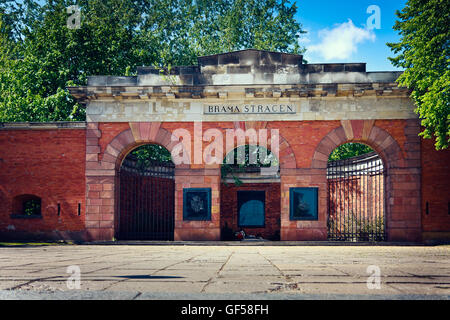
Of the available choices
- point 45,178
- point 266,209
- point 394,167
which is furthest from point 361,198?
point 45,178

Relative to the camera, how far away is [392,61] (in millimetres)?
13336

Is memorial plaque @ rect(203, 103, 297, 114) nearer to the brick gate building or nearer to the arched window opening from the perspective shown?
the brick gate building

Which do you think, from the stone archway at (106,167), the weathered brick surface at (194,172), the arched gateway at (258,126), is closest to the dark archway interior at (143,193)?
the stone archway at (106,167)

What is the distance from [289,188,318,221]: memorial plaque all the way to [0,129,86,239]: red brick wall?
757 cm

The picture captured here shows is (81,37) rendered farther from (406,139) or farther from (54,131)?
(406,139)

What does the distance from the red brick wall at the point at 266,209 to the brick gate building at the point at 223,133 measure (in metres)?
6.86

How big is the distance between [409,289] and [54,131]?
47.7 feet

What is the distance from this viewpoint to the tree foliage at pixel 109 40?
19672 mm

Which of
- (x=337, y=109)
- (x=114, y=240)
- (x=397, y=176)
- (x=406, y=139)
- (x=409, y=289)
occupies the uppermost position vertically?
(x=337, y=109)

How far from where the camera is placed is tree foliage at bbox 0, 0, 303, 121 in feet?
64.5

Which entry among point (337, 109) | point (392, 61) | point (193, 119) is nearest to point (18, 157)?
point (193, 119)

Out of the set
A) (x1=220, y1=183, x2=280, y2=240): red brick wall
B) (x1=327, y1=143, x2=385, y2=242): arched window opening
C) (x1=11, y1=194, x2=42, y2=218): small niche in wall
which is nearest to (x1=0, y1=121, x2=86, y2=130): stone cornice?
(x1=11, y1=194, x2=42, y2=218): small niche in wall

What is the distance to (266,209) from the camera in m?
22.1

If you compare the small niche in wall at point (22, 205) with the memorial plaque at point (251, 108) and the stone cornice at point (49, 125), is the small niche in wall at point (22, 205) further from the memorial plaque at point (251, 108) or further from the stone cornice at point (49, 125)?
the memorial plaque at point (251, 108)
